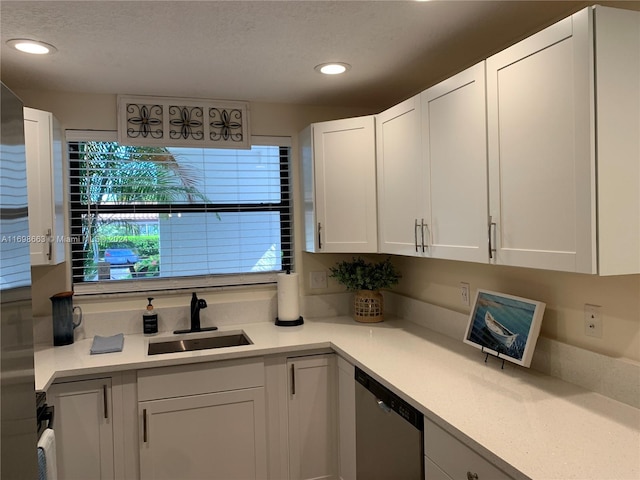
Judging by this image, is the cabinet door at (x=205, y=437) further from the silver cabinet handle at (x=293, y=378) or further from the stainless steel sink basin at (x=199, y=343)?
the stainless steel sink basin at (x=199, y=343)

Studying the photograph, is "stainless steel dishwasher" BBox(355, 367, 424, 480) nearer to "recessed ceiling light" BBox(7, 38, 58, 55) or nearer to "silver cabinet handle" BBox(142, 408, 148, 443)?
"silver cabinet handle" BBox(142, 408, 148, 443)

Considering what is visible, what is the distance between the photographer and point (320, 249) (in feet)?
9.17

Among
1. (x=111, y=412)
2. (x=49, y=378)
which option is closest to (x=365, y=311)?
(x=111, y=412)

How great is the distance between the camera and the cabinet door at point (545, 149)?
4.34 ft

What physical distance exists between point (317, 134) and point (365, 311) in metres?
1.13

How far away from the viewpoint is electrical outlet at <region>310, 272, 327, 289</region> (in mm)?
3107

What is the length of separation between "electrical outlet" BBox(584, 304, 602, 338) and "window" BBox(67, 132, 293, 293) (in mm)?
1856

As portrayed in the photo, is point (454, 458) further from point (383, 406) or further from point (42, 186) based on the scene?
point (42, 186)

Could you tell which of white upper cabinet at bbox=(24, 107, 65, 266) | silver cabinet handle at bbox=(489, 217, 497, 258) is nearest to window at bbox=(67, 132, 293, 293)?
white upper cabinet at bbox=(24, 107, 65, 266)

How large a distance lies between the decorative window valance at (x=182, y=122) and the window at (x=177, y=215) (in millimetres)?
82

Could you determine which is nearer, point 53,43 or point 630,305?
point 630,305

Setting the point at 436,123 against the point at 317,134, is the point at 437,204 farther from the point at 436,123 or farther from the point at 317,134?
the point at 317,134

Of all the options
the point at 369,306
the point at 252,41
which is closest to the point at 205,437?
the point at 369,306

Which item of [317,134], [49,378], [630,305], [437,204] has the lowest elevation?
[49,378]
